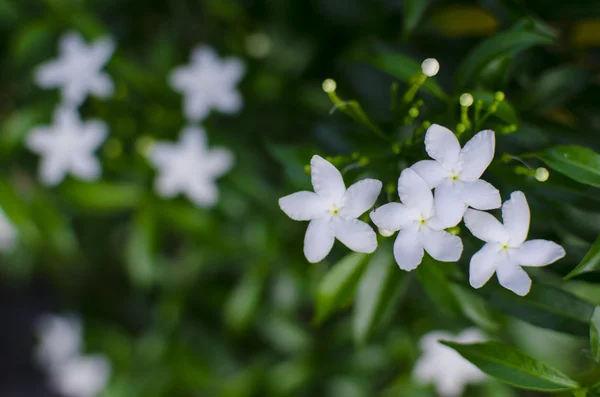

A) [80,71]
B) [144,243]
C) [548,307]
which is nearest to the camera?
[548,307]

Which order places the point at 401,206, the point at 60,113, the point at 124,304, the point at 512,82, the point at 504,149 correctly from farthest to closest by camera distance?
the point at 124,304 < the point at 60,113 < the point at 512,82 < the point at 504,149 < the point at 401,206

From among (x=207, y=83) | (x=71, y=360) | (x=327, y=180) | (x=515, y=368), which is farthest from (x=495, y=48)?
(x=71, y=360)

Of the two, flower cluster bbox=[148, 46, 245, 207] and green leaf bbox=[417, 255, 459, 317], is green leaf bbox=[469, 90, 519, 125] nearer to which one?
green leaf bbox=[417, 255, 459, 317]

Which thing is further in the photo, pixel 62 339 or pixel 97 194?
pixel 62 339

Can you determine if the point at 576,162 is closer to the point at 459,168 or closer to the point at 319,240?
the point at 459,168

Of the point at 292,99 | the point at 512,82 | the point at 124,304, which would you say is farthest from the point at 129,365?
the point at 512,82

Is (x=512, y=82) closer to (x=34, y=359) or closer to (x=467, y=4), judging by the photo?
(x=467, y=4)

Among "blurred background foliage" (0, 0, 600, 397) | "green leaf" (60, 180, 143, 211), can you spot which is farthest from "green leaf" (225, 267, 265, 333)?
"green leaf" (60, 180, 143, 211)

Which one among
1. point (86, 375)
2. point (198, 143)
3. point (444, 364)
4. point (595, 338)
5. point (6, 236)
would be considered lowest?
point (595, 338)
